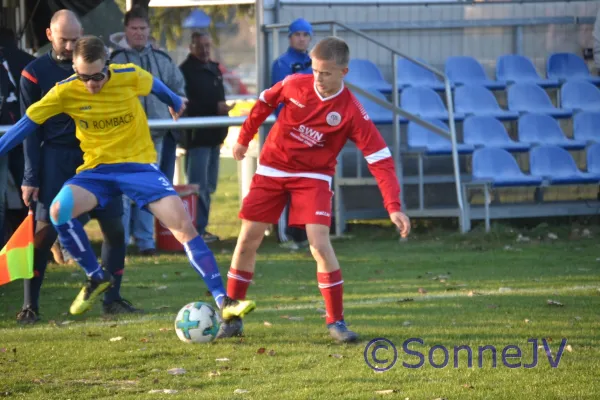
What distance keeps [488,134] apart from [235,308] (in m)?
7.62

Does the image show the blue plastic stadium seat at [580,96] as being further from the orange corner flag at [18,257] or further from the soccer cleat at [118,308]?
the orange corner flag at [18,257]

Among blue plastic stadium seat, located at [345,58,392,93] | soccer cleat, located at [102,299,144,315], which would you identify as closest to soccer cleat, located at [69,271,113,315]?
soccer cleat, located at [102,299,144,315]

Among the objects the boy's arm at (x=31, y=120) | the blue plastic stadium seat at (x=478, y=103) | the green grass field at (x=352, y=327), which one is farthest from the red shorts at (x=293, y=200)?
the blue plastic stadium seat at (x=478, y=103)

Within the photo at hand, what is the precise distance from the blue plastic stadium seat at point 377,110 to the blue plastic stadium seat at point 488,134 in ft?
3.24

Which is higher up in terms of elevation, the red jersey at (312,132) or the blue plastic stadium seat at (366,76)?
the red jersey at (312,132)

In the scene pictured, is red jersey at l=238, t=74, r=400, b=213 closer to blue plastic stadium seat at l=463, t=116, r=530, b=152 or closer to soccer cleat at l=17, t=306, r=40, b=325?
soccer cleat at l=17, t=306, r=40, b=325

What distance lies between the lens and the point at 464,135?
13.8 metres

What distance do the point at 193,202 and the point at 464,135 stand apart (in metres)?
3.60

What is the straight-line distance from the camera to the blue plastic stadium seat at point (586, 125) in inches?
560

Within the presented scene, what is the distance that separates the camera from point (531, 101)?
47.4 ft

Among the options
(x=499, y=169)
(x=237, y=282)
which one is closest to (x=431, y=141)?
(x=499, y=169)

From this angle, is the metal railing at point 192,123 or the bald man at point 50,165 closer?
the bald man at point 50,165

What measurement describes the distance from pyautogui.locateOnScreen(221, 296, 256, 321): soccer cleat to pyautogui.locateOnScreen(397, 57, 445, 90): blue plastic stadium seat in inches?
307

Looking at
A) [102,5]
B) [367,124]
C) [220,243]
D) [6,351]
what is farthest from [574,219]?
[6,351]
